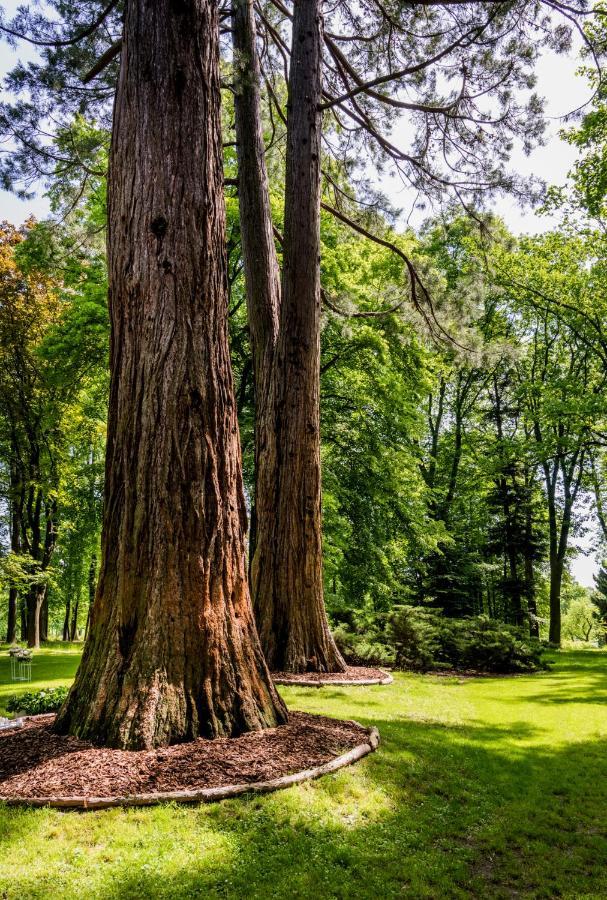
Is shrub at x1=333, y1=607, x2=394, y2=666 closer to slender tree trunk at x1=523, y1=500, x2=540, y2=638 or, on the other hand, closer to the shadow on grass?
the shadow on grass

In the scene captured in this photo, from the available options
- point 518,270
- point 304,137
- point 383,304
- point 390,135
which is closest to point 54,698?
point 304,137

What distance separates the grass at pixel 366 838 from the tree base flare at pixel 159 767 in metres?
0.09

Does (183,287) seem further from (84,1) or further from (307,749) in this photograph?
(84,1)

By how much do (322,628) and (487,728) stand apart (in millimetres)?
2508

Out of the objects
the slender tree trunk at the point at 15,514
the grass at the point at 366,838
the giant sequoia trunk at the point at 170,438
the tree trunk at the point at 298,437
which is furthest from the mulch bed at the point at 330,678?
the slender tree trunk at the point at 15,514

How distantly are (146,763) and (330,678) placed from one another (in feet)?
13.6

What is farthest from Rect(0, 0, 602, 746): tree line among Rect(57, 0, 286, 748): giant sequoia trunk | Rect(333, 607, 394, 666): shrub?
Rect(333, 607, 394, 666): shrub

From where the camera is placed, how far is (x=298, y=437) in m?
7.91

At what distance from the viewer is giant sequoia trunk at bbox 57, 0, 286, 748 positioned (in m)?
3.99

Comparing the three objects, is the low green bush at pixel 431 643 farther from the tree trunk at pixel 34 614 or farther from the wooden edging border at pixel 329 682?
the tree trunk at pixel 34 614

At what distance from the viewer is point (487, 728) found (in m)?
5.77

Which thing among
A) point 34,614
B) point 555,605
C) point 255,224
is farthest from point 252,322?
point 555,605

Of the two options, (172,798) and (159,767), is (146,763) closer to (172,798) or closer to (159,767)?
(159,767)

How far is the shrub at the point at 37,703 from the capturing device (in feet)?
18.8
